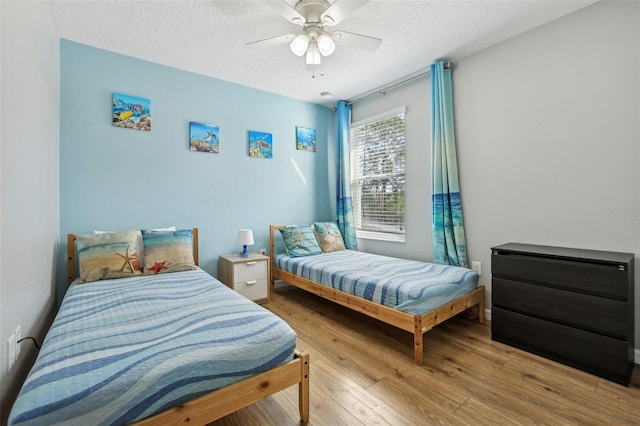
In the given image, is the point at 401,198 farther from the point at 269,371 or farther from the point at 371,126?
the point at 269,371

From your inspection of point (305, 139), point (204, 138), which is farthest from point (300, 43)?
point (305, 139)

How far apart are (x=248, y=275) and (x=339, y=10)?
2.52m

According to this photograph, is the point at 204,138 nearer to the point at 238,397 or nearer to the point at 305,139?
the point at 305,139

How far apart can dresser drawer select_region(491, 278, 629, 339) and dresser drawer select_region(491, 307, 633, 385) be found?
47mm

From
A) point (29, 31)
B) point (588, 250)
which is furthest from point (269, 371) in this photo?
point (588, 250)

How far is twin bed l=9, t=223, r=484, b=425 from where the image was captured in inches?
38.7

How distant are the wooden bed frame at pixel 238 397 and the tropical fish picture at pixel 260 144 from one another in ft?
8.70

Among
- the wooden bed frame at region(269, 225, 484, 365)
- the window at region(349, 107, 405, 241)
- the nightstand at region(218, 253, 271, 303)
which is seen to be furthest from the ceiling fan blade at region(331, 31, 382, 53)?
the nightstand at region(218, 253, 271, 303)

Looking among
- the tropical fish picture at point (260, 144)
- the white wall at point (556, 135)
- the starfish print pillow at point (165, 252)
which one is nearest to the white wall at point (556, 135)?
the white wall at point (556, 135)

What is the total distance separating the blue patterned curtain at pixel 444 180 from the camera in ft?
9.22

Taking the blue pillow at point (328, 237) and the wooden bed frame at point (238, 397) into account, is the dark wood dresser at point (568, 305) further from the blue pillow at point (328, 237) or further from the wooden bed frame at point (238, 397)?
the blue pillow at point (328, 237)

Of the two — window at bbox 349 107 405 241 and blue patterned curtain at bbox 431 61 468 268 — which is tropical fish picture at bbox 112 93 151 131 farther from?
blue patterned curtain at bbox 431 61 468 268

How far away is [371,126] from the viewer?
12.5 feet

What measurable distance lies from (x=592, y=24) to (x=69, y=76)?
421cm
